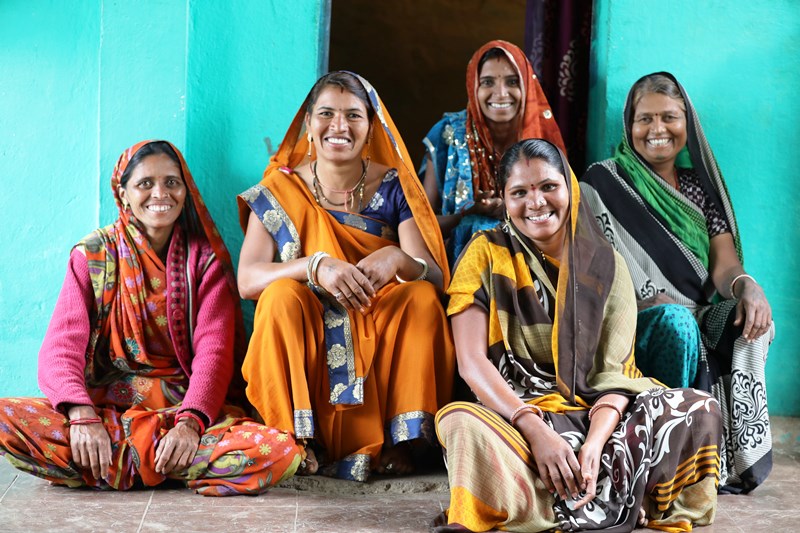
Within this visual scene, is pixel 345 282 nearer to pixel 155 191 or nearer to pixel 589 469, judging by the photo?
pixel 155 191

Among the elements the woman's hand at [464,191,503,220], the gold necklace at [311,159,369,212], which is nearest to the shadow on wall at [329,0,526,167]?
the woman's hand at [464,191,503,220]

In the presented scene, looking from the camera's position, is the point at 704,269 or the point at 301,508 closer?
the point at 301,508

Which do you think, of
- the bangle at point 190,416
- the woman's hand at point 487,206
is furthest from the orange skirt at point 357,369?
the woman's hand at point 487,206

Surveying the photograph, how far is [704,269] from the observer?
13.3 feet

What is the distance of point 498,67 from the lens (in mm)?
4301

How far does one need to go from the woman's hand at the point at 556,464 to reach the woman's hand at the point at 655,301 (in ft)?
3.85

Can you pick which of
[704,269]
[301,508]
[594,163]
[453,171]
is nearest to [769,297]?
[704,269]

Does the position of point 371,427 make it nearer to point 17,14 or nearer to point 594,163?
point 594,163

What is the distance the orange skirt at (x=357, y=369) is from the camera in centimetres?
345

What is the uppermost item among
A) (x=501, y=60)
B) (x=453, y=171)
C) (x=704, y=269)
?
(x=501, y=60)

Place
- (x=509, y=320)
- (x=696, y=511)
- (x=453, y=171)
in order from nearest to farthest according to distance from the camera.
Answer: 1. (x=696, y=511)
2. (x=509, y=320)
3. (x=453, y=171)

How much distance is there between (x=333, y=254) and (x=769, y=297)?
6.92 ft

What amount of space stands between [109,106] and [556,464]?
8.11 ft

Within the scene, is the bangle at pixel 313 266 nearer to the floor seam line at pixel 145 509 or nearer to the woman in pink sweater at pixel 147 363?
the woman in pink sweater at pixel 147 363
